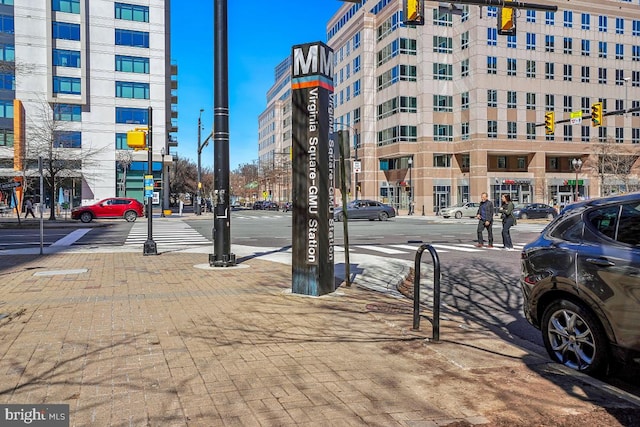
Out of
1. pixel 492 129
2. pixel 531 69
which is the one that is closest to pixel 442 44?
pixel 531 69

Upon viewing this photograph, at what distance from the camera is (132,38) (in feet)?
178

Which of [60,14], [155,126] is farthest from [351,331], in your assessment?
[60,14]

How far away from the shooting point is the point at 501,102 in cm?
5712

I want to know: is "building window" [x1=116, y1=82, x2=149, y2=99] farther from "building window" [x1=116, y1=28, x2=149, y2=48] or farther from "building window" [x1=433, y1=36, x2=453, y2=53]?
"building window" [x1=433, y1=36, x2=453, y2=53]

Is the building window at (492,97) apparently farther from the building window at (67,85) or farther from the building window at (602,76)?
the building window at (67,85)

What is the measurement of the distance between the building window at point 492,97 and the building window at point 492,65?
2140 millimetres

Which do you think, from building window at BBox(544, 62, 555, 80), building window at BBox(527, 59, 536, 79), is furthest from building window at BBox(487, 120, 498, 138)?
building window at BBox(544, 62, 555, 80)

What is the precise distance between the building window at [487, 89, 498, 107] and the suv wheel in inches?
2197

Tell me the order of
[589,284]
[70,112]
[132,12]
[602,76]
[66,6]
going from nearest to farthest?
[589,284] → [66,6] → [70,112] → [132,12] → [602,76]

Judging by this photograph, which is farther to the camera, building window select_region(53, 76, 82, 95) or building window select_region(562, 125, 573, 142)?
building window select_region(562, 125, 573, 142)

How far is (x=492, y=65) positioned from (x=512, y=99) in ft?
15.1

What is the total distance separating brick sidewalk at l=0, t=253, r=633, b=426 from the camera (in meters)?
3.61

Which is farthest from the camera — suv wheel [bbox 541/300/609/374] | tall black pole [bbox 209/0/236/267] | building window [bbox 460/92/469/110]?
building window [bbox 460/92/469/110]

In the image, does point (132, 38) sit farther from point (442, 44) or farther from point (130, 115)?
point (442, 44)
